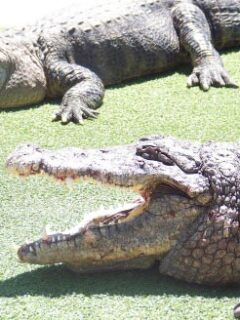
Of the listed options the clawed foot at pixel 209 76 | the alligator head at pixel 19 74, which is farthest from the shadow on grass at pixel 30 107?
the clawed foot at pixel 209 76

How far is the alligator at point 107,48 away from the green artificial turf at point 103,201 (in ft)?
0.54

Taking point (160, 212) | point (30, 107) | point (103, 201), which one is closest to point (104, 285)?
point (160, 212)

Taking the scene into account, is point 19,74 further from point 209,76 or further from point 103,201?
point 103,201

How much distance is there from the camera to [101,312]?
3160 millimetres

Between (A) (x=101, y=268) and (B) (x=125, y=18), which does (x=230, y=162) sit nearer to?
(A) (x=101, y=268)

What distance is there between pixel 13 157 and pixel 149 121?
9.41 ft

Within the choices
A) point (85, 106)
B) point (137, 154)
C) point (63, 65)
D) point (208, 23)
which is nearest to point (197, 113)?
point (85, 106)

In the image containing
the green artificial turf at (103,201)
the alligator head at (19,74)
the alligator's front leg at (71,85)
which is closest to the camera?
the green artificial turf at (103,201)

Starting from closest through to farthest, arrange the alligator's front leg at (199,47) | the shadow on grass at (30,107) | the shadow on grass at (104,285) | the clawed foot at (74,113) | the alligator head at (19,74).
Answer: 1. the shadow on grass at (104,285)
2. the clawed foot at (74,113)
3. the shadow on grass at (30,107)
4. the alligator head at (19,74)
5. the alligator's front leg at (199,47)

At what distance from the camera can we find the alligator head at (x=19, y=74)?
6.66 metres

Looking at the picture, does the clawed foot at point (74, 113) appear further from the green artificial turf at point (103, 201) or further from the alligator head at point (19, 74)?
the alligator head at point (19, 74)

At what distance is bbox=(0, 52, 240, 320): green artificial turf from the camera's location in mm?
3193

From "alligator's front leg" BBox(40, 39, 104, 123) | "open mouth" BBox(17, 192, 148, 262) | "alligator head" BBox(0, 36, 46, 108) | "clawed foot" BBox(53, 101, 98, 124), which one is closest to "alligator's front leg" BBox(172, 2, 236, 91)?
"alligator's front leg" BBox(40, 39, 104, 123)

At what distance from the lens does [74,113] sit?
6.18 metres
